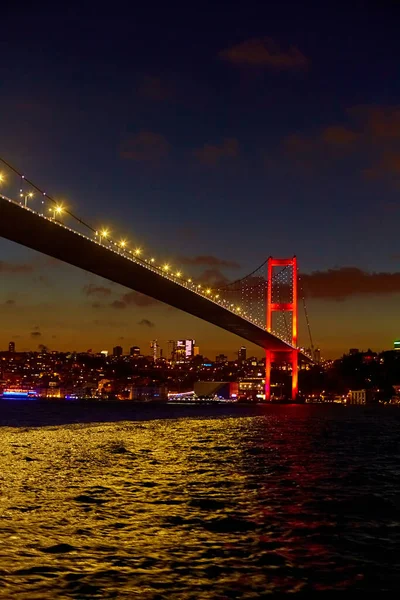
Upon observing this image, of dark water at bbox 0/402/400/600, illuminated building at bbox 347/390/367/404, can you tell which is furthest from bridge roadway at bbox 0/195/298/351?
illuminated building at bbox 347/390/367/404

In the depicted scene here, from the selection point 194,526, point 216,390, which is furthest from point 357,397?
point 194,526

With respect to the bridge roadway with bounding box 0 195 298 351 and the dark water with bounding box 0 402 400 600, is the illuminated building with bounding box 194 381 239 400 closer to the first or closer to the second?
the bridge roadway with bounding box 0 195 298 351

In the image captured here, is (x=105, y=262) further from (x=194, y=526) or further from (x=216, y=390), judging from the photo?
(x=216, y=390)

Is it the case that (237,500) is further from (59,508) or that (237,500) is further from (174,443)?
(174,443)

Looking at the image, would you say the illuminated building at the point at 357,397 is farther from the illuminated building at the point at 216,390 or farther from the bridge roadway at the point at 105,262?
the bridge roadway at the point at 105,262

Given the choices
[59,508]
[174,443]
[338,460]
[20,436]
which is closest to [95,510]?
[59,508]

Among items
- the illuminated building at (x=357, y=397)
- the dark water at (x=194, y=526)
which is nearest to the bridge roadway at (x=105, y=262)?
the dark water at (x=194, y=526)
